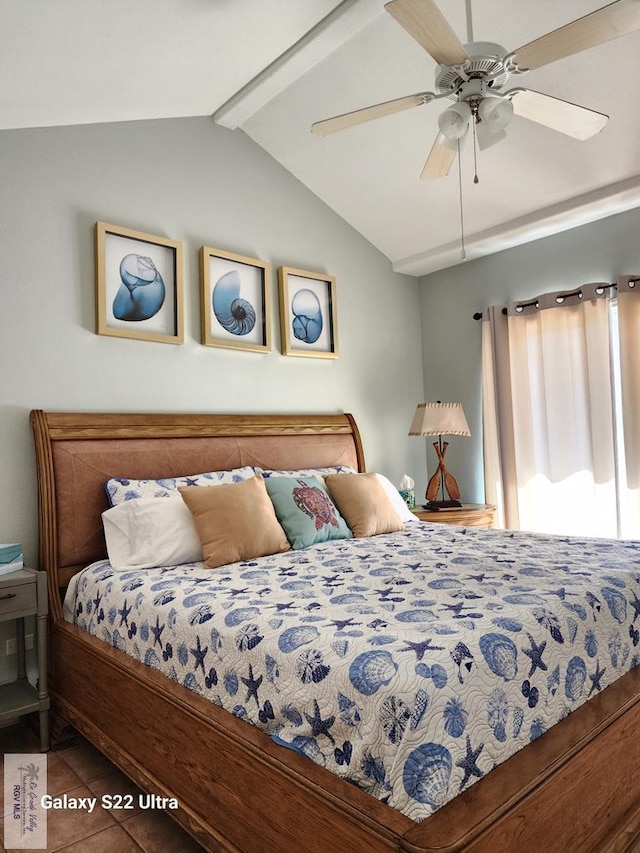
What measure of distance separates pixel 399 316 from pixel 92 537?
2950 mm

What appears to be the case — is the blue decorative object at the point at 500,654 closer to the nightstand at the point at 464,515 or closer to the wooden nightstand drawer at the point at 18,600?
the wooden nightstand drawer at the point at 18,600

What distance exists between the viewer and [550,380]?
3.91m

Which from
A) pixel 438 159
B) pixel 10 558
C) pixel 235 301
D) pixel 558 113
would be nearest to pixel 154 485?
pixel 10 558

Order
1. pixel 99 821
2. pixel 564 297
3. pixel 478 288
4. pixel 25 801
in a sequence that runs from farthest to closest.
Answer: pixel 478 288
pixel 564 297
pixel 25 801
pixel 99 821

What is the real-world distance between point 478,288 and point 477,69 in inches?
102

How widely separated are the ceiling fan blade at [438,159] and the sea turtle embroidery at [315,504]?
1.56 metres

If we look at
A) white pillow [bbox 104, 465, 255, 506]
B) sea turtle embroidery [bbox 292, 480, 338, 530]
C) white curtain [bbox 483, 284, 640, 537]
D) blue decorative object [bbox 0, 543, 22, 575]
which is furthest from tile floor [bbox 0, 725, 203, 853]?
white curtain [bbox 483, 284, 640, 537]

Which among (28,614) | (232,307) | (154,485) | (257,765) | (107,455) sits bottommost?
(257,765)

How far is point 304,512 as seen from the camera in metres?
2.84

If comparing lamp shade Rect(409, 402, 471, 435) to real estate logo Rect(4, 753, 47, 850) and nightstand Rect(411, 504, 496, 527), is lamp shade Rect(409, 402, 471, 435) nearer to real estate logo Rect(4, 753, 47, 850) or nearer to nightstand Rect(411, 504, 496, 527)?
nightstand Rect(411, 504, 496, 527)

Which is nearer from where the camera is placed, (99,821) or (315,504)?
(99,821)

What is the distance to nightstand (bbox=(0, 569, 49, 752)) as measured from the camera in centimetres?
232

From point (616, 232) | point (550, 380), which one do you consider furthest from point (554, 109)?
point (550, 380)

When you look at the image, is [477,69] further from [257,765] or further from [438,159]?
[257,765]
